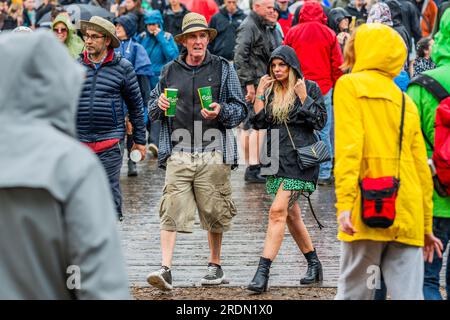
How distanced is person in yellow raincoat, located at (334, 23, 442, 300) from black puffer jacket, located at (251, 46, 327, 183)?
7.43 ft

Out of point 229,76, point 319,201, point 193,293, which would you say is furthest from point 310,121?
point 319,201

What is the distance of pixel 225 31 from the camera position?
1659 centimetres

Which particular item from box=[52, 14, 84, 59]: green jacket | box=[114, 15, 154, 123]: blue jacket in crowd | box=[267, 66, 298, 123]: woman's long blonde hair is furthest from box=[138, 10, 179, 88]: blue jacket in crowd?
box=[267, 66, 298, 123]: woman's long blonde hair

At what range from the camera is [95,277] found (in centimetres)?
358

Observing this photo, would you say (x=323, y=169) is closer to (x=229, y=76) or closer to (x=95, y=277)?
(x=229, y=76)

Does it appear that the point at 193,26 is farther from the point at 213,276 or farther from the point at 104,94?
the point at 213,276

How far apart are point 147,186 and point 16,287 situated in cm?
997

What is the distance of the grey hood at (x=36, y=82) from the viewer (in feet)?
11.6

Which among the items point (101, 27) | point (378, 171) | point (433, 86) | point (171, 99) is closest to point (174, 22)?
point (101, 27)

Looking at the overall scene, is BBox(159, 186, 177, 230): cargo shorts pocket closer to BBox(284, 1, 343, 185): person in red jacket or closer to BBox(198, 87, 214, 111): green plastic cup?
BBox(198, 87, 214, 111): green plastic cup

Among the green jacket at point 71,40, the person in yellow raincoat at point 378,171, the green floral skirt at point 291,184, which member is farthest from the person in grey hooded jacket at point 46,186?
the green jacket at point 71,40

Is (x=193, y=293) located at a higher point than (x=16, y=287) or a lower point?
lower

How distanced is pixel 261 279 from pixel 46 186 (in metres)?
5.09

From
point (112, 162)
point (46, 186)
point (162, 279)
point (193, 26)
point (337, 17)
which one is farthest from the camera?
point (337, 17)
